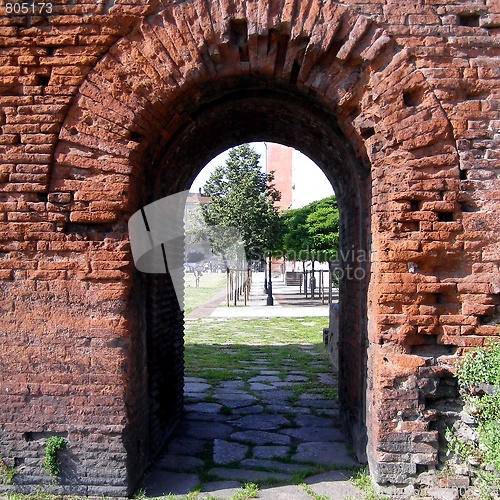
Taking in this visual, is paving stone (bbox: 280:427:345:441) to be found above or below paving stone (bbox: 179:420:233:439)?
below

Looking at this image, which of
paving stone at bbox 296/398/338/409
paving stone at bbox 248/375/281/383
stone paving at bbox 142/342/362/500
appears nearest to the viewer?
stone paving at bbox 142/342/362/500

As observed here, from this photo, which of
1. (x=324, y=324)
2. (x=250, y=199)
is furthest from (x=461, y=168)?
(x=250, y=199)

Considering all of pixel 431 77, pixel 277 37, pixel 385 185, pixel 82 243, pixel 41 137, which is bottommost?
pixel 82 243

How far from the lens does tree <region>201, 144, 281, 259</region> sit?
21.9 metres

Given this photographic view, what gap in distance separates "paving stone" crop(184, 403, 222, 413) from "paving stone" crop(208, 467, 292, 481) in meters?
1.82

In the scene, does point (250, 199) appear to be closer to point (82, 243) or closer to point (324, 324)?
point (324, 324)

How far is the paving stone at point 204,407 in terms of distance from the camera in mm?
6578

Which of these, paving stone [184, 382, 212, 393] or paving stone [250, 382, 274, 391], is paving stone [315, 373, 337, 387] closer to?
paving stone [250, 382, 274, 391]

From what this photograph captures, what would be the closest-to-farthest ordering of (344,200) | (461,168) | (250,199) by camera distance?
(461,168)
(344,200)
(250,199)

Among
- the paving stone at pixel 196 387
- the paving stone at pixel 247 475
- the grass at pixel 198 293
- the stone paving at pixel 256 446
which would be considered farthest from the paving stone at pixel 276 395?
the grass at pixel 198 293

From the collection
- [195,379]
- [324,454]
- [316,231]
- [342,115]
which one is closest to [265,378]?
[195,379]

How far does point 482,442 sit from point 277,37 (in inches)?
140

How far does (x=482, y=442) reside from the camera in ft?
12.6

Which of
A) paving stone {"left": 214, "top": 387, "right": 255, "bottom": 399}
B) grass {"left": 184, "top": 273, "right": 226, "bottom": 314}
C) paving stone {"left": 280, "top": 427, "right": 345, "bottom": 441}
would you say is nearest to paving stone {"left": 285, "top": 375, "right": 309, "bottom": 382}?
paving stone {"left": 214, "top": 387, "right": 255, "bottom": 399}
